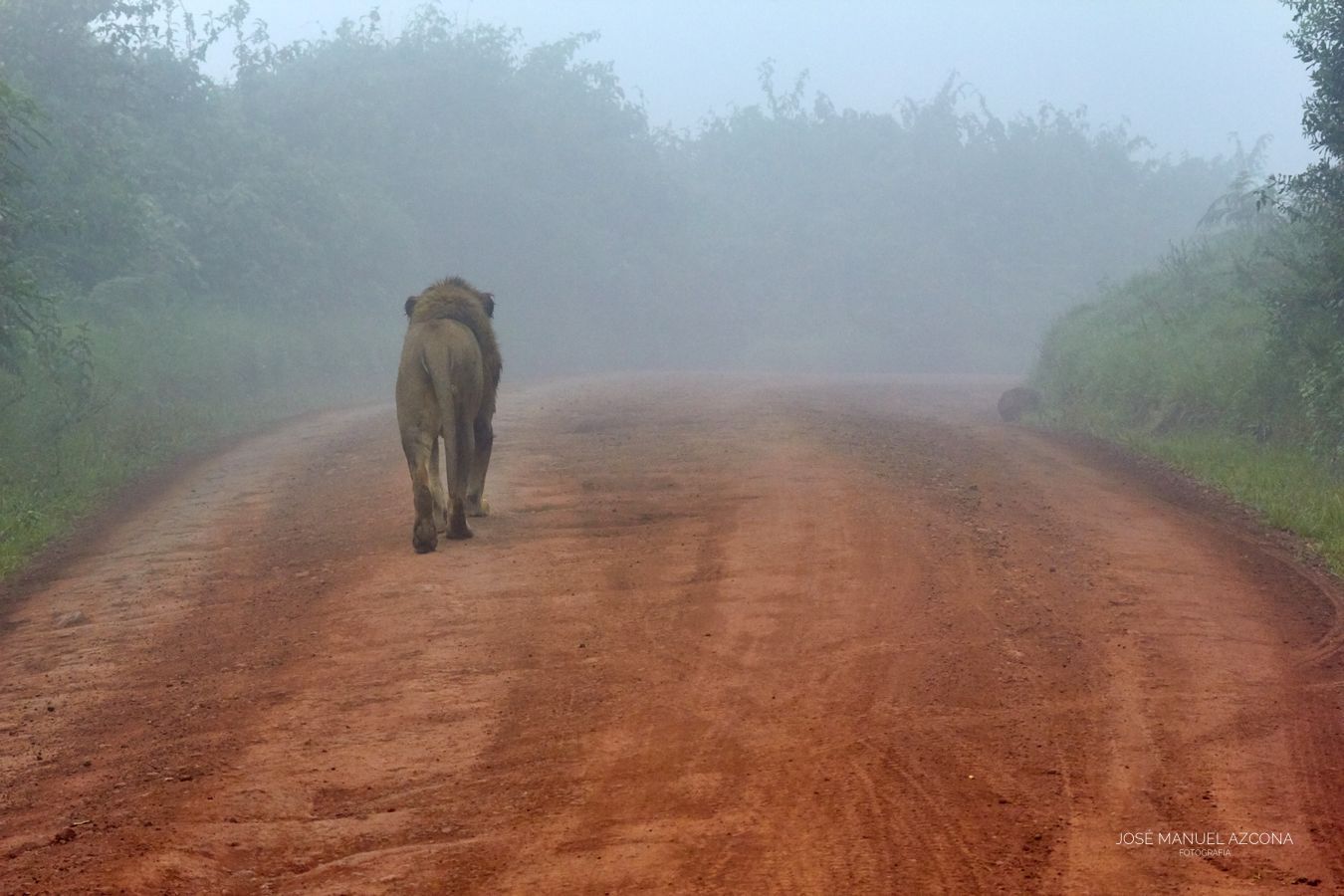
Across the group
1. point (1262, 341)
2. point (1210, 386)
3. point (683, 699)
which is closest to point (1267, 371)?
point (1210, 386)

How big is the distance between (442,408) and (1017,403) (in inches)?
527

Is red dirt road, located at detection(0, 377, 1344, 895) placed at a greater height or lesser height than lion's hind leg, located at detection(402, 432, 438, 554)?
lesser

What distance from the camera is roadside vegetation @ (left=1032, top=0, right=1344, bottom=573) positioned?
11500mm

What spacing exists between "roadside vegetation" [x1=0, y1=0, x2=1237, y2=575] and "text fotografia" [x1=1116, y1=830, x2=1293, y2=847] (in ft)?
24.3

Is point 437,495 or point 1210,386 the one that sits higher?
point 437,495

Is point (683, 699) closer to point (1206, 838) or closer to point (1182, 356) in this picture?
point (1206, 838)

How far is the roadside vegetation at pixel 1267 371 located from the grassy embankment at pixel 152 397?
31.7 ft

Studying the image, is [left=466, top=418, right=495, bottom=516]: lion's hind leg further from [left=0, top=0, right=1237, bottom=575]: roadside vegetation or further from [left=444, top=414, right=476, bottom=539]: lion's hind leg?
[left=0, top=0, right=1237, bottom=575]: roadside vegetation

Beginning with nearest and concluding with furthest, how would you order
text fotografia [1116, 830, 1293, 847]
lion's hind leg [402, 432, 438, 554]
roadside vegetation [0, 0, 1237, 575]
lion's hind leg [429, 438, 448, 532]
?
text fotografia [1116, 830, 1293, 847]
lion's hind leg [402, 432, 438, 554]
lion's hind leg [429, 438, 448, 532]
roadside vegetation [0, 0, 1237, 575]

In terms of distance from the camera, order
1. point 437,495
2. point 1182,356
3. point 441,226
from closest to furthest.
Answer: point 437,495
point 1182,356
point 441,226

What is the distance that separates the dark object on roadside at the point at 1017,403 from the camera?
66.6ft

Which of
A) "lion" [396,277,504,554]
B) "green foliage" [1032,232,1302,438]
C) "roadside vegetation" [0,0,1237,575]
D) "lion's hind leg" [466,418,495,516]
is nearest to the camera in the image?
"lion" [396,277,504,554]

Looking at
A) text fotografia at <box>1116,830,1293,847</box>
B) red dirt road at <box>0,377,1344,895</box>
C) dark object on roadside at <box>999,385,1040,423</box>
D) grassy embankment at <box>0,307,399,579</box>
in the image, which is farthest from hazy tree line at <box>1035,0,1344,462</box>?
grassy embankment at <box>0,307,399,579</box>

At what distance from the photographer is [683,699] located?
5.43 meters
